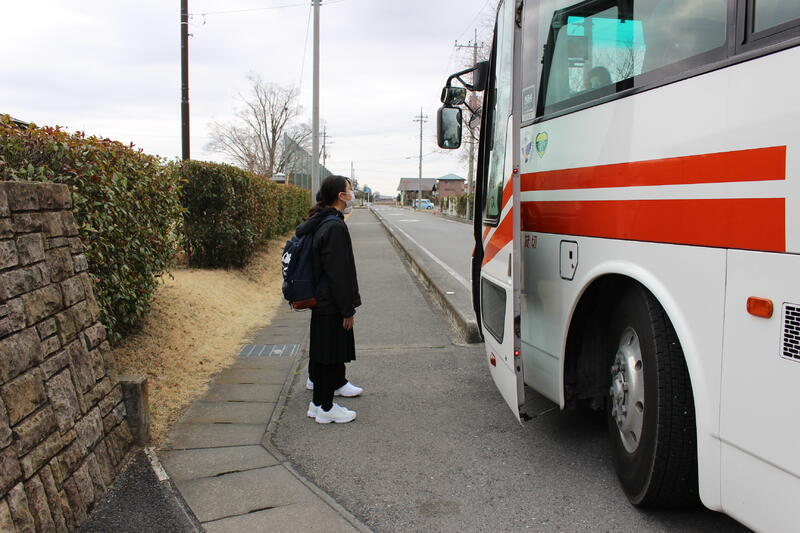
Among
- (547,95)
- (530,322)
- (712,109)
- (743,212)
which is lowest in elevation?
(530,322)

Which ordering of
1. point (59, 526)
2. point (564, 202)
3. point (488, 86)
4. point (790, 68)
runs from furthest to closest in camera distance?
point (488, 86), point (564, 202), point (59, 526), point (790, 68)

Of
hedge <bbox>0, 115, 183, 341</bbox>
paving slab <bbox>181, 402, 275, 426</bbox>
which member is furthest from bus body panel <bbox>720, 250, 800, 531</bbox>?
hedge <bbox>0, 115, 183, 341</bbox>

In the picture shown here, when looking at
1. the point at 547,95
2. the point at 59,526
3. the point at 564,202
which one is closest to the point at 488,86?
the point at 547,95

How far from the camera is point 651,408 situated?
272 centimetres

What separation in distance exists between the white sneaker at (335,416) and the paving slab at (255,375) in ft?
3.11

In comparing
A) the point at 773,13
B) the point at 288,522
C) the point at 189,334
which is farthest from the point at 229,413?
the point at 773,13

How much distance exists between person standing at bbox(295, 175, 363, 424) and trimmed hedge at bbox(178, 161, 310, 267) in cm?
499

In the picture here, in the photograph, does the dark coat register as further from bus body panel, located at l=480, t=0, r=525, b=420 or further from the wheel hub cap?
the wheel hub cap

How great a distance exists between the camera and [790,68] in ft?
6.41

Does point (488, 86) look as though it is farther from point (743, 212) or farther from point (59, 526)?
point (59, 526)

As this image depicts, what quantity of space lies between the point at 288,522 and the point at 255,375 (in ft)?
8.28

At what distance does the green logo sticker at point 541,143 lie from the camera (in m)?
3.58

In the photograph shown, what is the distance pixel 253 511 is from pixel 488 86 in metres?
3.29

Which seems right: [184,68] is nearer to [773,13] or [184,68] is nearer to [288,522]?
[288,522]
